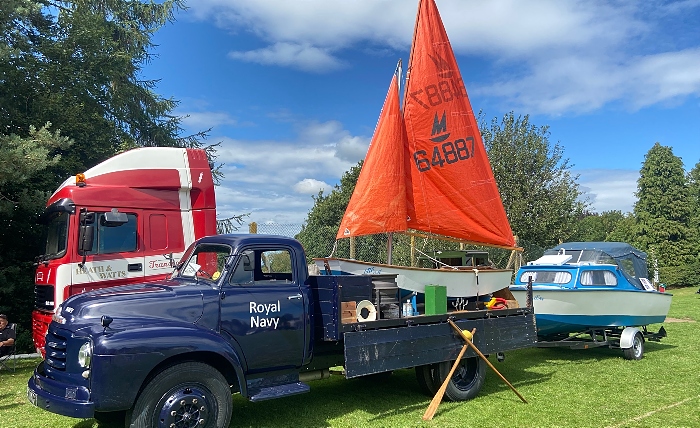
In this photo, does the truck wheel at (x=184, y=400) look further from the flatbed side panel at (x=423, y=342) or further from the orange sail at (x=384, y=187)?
the orange sail at (x=384, y=187)

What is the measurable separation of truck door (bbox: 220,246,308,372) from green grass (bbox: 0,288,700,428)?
925 mm

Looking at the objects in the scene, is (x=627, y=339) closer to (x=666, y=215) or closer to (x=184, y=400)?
(x=184, y=400)

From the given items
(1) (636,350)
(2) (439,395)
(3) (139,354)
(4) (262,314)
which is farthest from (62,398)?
(1) (636,350)

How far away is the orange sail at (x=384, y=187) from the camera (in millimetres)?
8961

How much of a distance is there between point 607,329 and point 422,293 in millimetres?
5074

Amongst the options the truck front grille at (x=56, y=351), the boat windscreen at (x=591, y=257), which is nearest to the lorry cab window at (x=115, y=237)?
the truck front grille at (x=56, y=351)

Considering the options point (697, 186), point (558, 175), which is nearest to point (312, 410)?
point (558, 175)

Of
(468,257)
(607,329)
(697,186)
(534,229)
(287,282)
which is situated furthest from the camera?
(697,186)

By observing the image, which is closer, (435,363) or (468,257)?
(435,363)

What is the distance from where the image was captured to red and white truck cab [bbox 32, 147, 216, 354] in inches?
319

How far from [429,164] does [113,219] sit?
5282mm

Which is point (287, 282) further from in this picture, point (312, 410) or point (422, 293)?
point (422, 293)

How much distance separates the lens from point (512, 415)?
21.9 feet

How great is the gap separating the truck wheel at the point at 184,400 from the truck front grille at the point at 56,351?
836 millimetres
